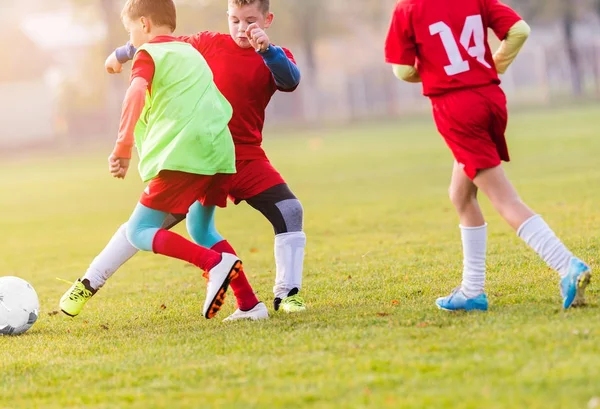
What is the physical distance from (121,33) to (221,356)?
45289mm

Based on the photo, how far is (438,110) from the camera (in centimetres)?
507

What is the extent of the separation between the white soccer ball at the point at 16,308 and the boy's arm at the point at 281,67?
6.40 ft

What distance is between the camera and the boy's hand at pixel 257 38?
5.43m

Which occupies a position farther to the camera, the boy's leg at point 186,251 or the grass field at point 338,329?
the boy's leg at point 186,251

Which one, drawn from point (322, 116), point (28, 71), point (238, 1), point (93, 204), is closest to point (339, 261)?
point (238, 1)

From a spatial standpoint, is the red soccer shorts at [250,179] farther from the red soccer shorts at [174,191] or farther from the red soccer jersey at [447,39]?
the red soccer jersey at [447,39]

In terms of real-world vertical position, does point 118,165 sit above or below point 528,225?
above

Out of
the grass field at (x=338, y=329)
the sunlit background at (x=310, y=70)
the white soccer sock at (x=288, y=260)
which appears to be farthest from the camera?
the sunlit background at (x=310, y=70)

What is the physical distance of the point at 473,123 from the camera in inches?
195

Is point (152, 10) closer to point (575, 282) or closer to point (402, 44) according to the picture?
point (402, 44)

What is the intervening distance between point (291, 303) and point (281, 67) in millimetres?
1351

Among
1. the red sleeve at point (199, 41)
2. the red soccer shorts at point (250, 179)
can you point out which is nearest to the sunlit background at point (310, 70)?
the red sleeve at point (199, 41)

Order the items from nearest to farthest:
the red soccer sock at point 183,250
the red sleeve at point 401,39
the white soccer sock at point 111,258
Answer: the red sleeve at point 401,39
the red soccer sock at point 183,250
the white soccer sock at point 111,258

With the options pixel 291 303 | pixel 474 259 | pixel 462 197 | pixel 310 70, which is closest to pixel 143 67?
pixel 291 303
